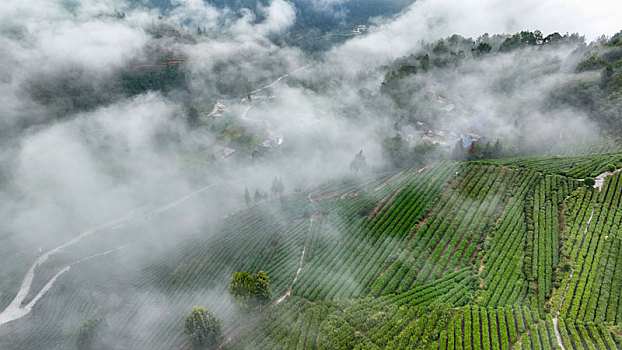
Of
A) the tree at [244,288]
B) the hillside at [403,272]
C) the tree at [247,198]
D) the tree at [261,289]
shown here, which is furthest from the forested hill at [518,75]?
the tree at [244,288]

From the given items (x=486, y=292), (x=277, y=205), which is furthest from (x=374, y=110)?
(x=486, y=292)

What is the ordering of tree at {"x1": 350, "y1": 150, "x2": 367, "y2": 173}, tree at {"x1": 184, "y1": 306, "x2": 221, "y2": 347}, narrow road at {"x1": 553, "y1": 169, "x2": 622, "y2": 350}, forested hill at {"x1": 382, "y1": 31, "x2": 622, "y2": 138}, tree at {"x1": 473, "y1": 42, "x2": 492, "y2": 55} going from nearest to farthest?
narrow road at {"x1": 553, "y1": 169, "x2": 622, "y2": 350} → tree at {"x1": 184, "y1": 306, "x2": 221, "y2": 347} → forested hill at {"x1": 382, "y1": 31, "x2": 622, "y2": 138} → tree at {"x1": 350, "y1": 150, "x2": 367, "y2": 173} → tree at {"x1": 473, "y1": 42, "x2": 492, "y2": 55}

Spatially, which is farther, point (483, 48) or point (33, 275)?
point (483, 48)

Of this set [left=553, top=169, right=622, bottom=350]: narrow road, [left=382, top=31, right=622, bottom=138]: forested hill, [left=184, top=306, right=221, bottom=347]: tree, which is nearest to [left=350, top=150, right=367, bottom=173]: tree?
[left=382, top=31, right=622, bottom=138]: forested hill

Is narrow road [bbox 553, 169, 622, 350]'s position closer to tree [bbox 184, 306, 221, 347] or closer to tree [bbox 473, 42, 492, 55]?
tree [bbox 184, 306, 221, 347]

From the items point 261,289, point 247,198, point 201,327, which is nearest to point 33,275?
point 247,198

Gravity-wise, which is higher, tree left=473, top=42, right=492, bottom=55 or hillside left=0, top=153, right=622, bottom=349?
tree left=473, top=42, right=492, bottom=55

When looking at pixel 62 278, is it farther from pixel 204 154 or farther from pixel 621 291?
pixel 621 291

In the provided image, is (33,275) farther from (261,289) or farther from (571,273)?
(571,273)

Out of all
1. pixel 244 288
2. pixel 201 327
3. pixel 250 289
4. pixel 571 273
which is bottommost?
pixel 201 327
